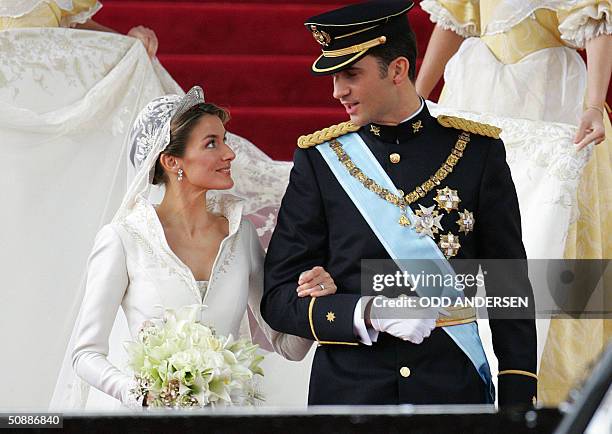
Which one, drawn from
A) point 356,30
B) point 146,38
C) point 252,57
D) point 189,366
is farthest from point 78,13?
point 189,366

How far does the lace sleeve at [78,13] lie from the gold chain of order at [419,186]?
2.12 metres

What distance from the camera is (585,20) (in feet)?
11.3

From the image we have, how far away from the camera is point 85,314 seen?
2543mm

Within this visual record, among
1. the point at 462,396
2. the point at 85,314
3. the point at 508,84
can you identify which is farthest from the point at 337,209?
the point at 508,84

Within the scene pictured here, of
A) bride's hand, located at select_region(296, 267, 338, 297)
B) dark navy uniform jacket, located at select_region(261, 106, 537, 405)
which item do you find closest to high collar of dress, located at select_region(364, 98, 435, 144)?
dark navy uniform jacket, located at select_region(261, 106, 537, 405)

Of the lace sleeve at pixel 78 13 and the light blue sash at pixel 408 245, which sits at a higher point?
the light blue sash at pixel 408 245

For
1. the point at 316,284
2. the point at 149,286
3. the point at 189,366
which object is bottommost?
the point at 149,286

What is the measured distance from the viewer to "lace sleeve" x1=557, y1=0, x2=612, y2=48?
3434mm

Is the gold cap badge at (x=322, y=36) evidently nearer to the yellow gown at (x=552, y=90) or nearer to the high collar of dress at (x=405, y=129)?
the high collar of dress at (x=405, y=129)

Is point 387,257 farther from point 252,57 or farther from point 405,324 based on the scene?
point 252,57

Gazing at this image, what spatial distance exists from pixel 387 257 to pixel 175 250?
0.55 m

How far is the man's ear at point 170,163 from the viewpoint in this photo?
9.06 feet

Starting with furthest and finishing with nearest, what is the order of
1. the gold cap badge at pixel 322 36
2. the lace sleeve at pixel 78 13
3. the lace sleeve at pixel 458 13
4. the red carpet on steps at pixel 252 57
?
the red carpet on steps at pixel 252 57
the lace sleeve at pixel 78 13
the lace sleeve at pixel 458 13
the gold cap badge at pixel 322 36

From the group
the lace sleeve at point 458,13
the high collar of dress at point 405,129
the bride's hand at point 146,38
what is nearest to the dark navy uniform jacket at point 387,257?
the high collar of dress at point 405,129
